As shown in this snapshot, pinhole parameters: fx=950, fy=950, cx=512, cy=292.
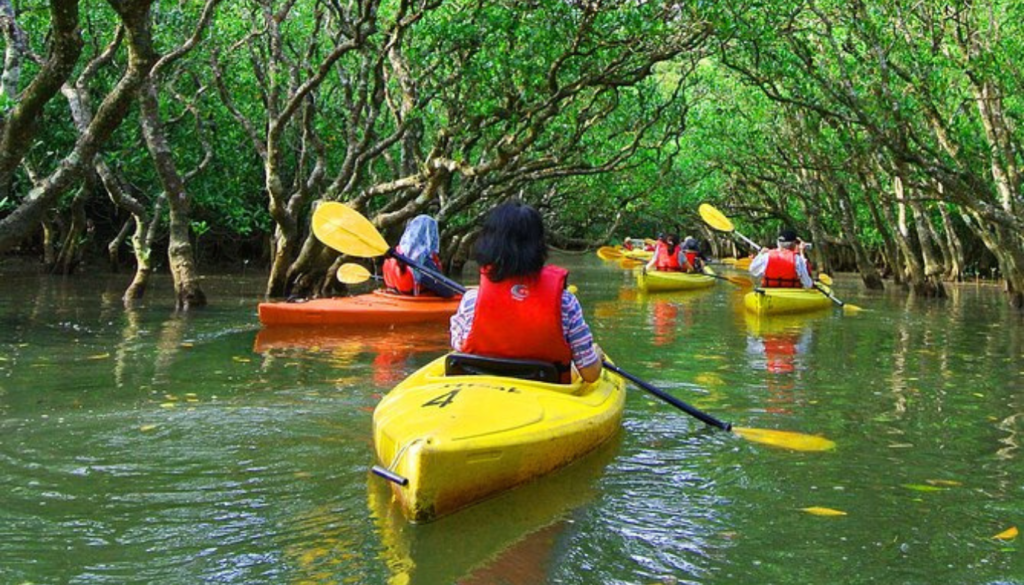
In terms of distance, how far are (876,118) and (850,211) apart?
10.0 m

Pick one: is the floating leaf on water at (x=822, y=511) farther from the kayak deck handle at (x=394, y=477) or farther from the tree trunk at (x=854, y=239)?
the tree trunk at (x=854, y=239)

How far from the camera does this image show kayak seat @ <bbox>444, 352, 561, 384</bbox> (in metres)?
4.55

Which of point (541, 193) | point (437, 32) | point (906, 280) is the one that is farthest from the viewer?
point (541, 193)

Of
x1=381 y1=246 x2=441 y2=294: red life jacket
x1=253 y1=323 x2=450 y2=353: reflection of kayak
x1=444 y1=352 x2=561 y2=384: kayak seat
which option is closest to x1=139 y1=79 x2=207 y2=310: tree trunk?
x1=253 y1=323 x2=450 y2=353: reflection of kayak

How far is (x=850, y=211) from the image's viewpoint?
2152cm

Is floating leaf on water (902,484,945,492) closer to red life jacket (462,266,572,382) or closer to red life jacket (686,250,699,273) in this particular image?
red life jacket (462,266,572,382)

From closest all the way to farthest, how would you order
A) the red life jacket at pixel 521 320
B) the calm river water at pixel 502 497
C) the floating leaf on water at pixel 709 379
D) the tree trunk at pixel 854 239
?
the calm river water at pixel 502 497 < the red life jacket at pixel 521 320 < the floating leaf on water at pixel 709 379 < the tree trunk at pixel 854 239

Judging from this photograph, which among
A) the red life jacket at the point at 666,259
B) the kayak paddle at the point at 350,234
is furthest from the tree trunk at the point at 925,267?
the kayak paddle at the point at 350,234

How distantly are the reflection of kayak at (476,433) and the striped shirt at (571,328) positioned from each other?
0.17 meters

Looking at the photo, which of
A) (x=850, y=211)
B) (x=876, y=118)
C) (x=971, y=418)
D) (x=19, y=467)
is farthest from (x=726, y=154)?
(x=19, y=467)

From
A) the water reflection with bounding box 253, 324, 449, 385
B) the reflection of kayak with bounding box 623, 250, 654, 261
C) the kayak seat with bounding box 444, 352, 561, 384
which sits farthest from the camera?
the reflection of kayak with bounding box 623, 250, 654, 261

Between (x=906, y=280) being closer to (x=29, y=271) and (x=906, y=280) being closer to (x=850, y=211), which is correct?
(x=850, y=211)

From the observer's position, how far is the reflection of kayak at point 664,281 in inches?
719

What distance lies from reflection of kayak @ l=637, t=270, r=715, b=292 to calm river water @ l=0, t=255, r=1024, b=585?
9.37 metres
